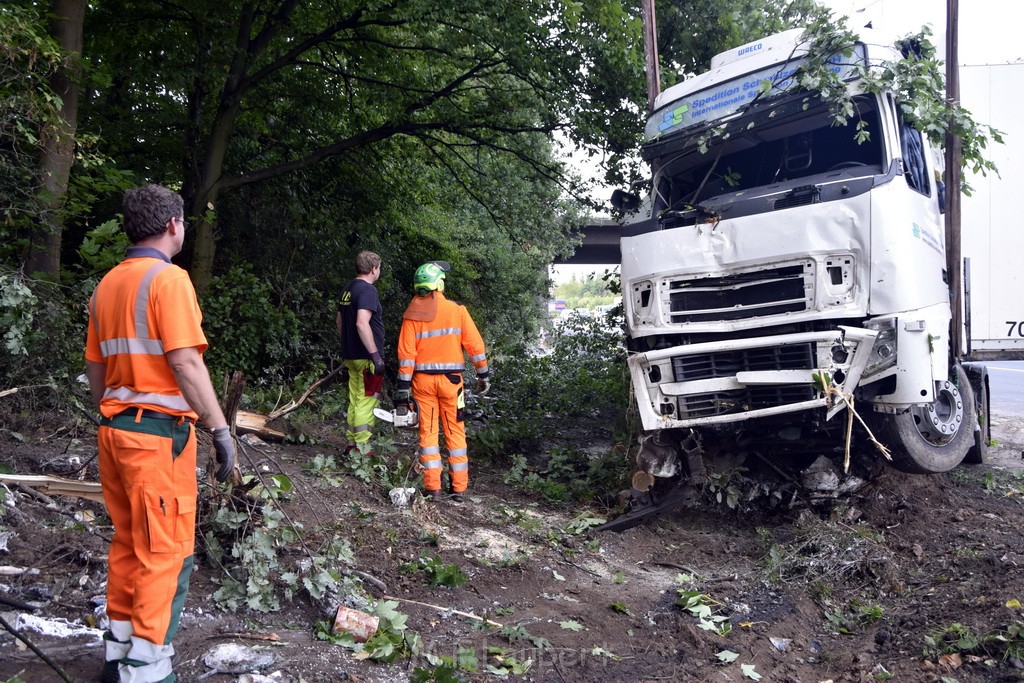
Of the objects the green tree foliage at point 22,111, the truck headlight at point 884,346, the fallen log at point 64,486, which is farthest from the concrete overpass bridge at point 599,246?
the fallen log at point 64,486

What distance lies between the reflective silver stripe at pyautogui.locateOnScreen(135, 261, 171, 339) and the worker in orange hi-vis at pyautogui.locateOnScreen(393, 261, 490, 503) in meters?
3.31

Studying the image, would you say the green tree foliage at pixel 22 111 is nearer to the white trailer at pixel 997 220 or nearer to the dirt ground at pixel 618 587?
the dirt ground at pixel 618 587

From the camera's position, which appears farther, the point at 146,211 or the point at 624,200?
the point at 624,200

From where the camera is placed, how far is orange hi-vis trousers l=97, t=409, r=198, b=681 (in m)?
2.88

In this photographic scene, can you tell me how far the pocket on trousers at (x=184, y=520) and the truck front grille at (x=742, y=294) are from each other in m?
3.62

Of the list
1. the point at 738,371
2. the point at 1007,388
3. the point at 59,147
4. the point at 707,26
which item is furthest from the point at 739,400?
the point at 1007,388

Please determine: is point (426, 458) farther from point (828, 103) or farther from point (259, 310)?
point (259, 310)

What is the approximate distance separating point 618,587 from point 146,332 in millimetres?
3170

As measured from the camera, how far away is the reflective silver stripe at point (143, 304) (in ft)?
9.75

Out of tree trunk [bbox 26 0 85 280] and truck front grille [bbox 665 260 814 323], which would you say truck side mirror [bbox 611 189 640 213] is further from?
tree trunk [bbox 26 0 85 280]

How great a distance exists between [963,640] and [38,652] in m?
3.87

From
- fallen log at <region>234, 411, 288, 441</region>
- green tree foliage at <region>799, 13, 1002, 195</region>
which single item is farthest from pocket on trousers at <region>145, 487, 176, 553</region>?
green tree foliage at <region>799, 13, 1002, 195</region>

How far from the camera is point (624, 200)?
7488 mm

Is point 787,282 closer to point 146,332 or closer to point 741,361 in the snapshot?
point 741,361
